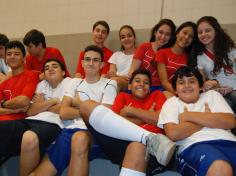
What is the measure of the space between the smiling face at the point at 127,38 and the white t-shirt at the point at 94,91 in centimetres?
92

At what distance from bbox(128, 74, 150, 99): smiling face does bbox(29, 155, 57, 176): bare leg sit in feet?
2.34

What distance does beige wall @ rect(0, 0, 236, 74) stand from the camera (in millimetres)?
3275

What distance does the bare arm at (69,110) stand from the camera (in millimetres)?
2162

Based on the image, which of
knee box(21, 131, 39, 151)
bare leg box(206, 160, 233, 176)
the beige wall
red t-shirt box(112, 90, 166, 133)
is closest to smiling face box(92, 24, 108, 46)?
the beige wall

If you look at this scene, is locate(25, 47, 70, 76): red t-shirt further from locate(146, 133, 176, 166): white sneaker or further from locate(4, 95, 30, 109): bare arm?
locate(146, 133, 176, 166): white sneaker

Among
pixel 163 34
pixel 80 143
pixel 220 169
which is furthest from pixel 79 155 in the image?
pixel 163 34

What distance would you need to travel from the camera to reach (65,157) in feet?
6.75

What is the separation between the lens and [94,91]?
2332 millimetres

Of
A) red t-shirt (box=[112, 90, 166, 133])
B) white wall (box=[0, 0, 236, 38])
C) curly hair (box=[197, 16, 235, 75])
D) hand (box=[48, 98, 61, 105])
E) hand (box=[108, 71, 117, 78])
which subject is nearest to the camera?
red t-shirt (box=[112, 90, 166, 133])

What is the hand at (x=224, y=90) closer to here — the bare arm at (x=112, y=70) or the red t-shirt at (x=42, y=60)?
the bare arm at (x=112, y=70)

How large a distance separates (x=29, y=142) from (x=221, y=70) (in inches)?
59.5

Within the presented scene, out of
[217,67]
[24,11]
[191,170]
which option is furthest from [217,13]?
[24,11]

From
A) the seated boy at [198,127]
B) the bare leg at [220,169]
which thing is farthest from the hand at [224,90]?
the bare leg at [220,169]

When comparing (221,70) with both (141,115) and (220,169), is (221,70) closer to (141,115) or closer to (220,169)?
(141,115)
